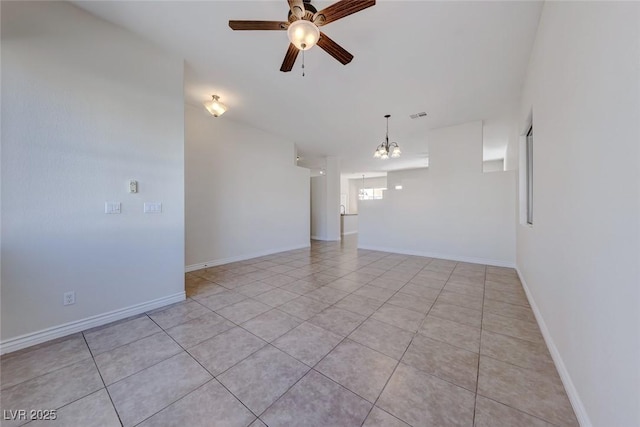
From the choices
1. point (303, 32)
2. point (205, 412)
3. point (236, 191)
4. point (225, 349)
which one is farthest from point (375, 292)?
point (236, 191)

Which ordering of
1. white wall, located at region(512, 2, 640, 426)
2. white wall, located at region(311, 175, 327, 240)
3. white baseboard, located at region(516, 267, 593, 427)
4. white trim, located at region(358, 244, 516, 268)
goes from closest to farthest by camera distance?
white wall, located at region(512, 2, 640, 426)
white baseboard, located at region(516, 267, 593, 427)
white trim, located at region(358, 244, 516, 268)
white wall, located at region(311, 175, 327, 240)

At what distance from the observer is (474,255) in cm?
456

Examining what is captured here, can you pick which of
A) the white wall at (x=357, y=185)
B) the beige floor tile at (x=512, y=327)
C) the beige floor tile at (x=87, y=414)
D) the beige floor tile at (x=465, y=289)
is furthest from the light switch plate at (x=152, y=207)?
the white wall at (x=357, y=185)

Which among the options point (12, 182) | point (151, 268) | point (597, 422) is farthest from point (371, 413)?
point (12, 182)

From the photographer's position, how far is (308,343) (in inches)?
74.2

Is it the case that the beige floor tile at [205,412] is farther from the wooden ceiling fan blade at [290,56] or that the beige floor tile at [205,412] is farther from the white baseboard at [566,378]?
the wooden ceiling fan blade at [290,56]

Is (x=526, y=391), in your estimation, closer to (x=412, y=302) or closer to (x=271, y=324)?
(x=412, y=302)

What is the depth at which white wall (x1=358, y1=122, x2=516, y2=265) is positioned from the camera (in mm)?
4297

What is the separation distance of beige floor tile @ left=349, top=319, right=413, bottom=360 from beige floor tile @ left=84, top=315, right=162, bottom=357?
6.35ft

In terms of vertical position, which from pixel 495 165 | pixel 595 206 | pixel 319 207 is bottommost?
pixel 595 206

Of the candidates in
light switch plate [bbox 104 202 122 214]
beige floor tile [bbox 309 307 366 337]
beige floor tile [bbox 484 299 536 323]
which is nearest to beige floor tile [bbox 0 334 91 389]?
light switch plate [bbox 104 202 122 214]

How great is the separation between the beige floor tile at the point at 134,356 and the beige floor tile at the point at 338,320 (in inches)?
49.1

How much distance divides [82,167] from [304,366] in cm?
269

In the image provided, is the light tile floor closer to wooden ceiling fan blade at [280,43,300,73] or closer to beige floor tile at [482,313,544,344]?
beige floor tile at [482,313,544,344]
